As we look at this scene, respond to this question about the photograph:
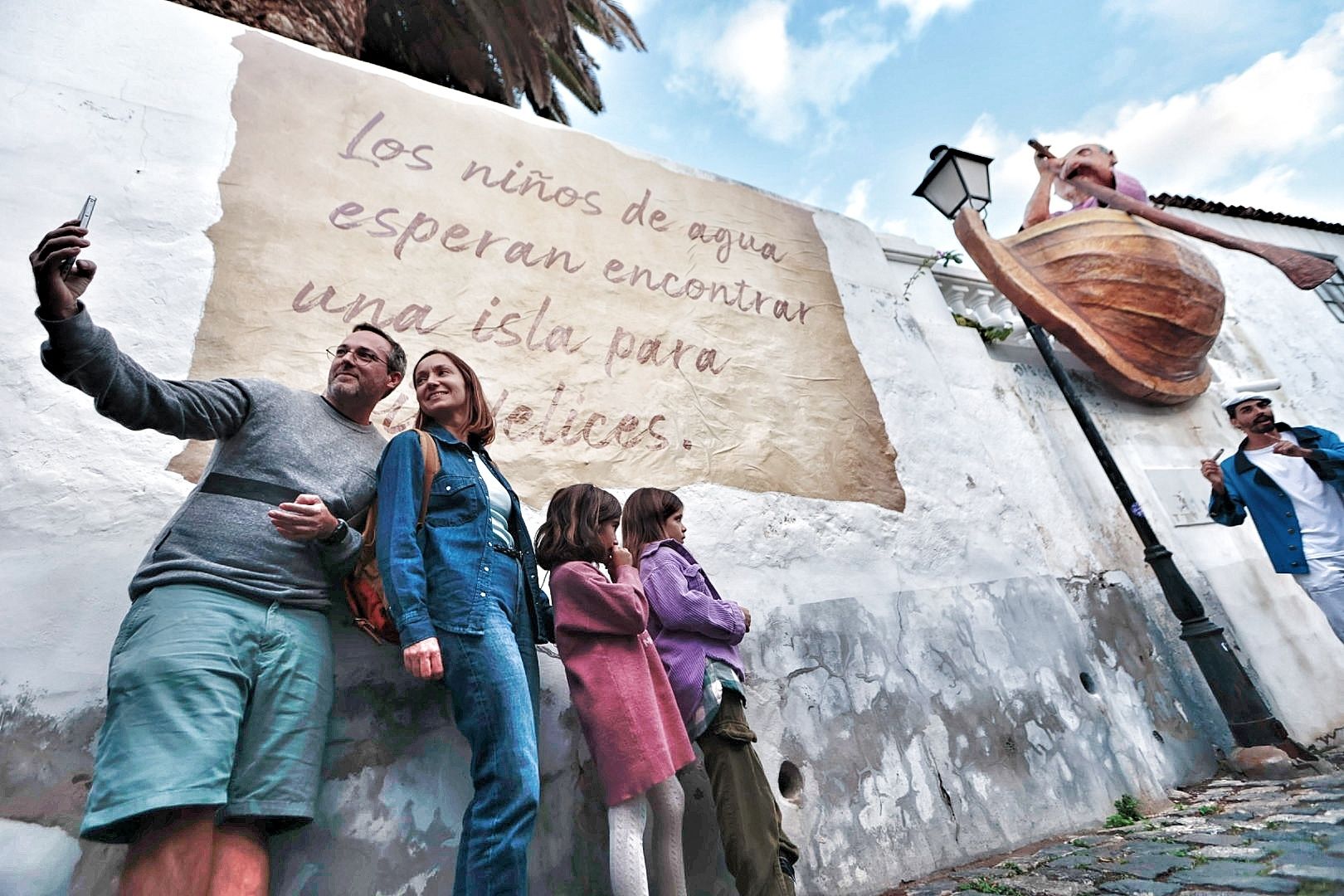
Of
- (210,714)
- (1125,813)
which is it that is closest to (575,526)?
(210,714)

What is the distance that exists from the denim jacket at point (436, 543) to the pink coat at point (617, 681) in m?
0.12

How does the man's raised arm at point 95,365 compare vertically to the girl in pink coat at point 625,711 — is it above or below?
above

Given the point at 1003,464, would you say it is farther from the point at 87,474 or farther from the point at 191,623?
the point at 87,474

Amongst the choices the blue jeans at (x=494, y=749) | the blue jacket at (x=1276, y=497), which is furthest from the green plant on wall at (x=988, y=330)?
the blue jeans at (x=494, y=749)

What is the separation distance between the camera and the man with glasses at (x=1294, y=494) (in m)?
3.28

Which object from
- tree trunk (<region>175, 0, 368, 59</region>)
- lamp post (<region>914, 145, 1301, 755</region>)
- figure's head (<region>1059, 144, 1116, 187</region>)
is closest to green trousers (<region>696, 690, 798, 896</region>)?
lamp post (<region>914, 145, 1301, 755</region>)

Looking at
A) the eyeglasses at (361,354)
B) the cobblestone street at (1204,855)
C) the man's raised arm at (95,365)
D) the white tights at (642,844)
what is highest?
the eyeglasses at (361,354)

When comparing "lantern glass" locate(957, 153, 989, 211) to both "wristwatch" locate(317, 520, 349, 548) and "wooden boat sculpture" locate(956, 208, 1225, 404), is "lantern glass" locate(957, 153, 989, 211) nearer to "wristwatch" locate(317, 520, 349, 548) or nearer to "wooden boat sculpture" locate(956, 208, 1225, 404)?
"wooden boat sculpture" locate(956, 208, 1225, 404)

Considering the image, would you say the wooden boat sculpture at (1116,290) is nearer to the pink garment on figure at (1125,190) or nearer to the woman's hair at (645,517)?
the pink garment on figure at (1125,190)

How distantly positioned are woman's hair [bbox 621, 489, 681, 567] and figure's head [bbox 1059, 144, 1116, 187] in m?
4.32

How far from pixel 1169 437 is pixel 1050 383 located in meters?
0.96

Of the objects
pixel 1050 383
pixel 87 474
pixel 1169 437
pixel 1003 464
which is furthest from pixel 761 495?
pixel 1169 437

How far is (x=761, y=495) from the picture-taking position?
3.21m

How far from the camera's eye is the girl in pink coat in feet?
5.94
